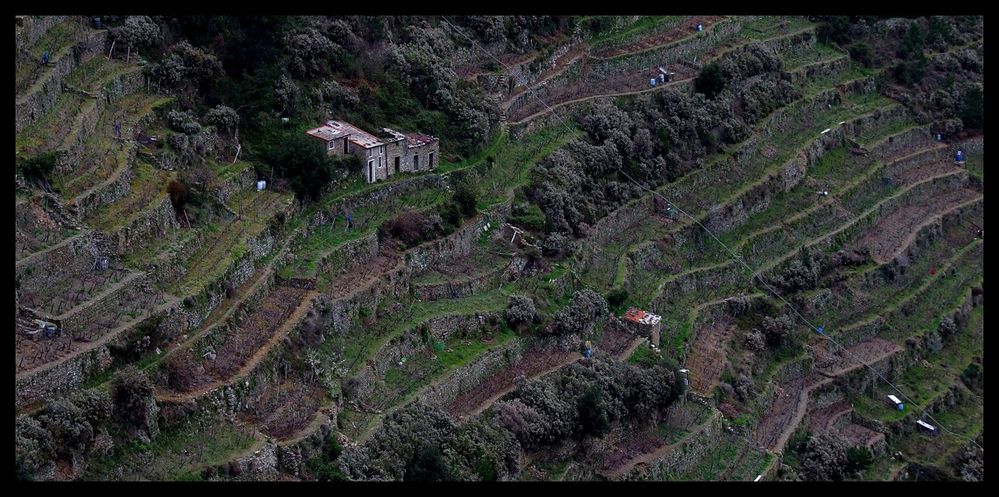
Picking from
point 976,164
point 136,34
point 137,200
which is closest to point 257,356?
point 137,200

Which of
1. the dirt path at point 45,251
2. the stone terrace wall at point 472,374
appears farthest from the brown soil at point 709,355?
the dirt path at point 45,251

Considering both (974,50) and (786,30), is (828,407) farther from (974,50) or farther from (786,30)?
(974,50)

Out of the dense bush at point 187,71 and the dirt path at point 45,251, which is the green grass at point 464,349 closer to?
the dirt path at point 45,251

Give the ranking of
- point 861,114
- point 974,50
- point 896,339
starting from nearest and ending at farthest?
point 896,339
point 861,114
point 974,50

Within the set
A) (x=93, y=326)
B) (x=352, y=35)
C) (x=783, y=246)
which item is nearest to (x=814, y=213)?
(x=783, y=246)

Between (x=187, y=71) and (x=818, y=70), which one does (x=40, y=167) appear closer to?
(x=187, y=71)
